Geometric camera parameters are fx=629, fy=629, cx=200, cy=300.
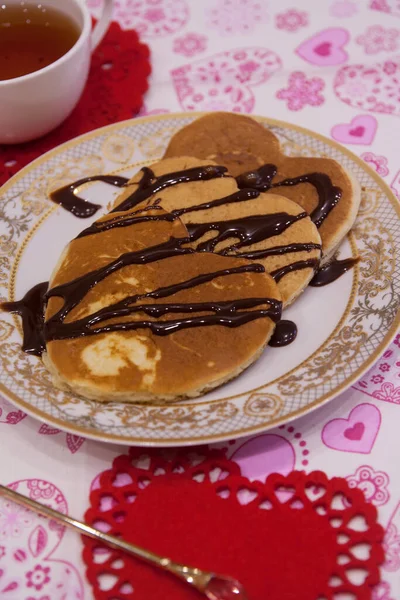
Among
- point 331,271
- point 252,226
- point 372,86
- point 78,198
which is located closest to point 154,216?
point 252,226

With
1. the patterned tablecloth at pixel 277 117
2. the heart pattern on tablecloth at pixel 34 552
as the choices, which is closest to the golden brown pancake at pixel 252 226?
the patterned tablecloth at pixel 277 117

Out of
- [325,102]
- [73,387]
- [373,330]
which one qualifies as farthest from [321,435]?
[325,102]

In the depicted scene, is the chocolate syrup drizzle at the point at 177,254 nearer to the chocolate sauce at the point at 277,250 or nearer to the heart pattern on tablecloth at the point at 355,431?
the chocolate sauce at the point at 277,250

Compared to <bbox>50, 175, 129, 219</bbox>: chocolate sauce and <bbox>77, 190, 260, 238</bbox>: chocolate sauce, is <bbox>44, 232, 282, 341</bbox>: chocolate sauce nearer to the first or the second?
<bbox>77, 190, 260, 238</bbox>: chocolate sauce

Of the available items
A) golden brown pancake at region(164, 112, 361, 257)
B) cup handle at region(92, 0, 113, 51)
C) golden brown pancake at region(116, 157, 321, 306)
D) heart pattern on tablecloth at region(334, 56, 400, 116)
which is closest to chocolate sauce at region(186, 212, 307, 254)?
golden brown pancake at region(116, 157, 321, 306)

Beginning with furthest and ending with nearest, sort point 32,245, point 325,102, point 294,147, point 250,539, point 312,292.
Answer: point 325,102 → point 294,147 → point 32,245 → point 312,292 → point 250,539

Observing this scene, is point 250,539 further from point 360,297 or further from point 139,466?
point 360,297
